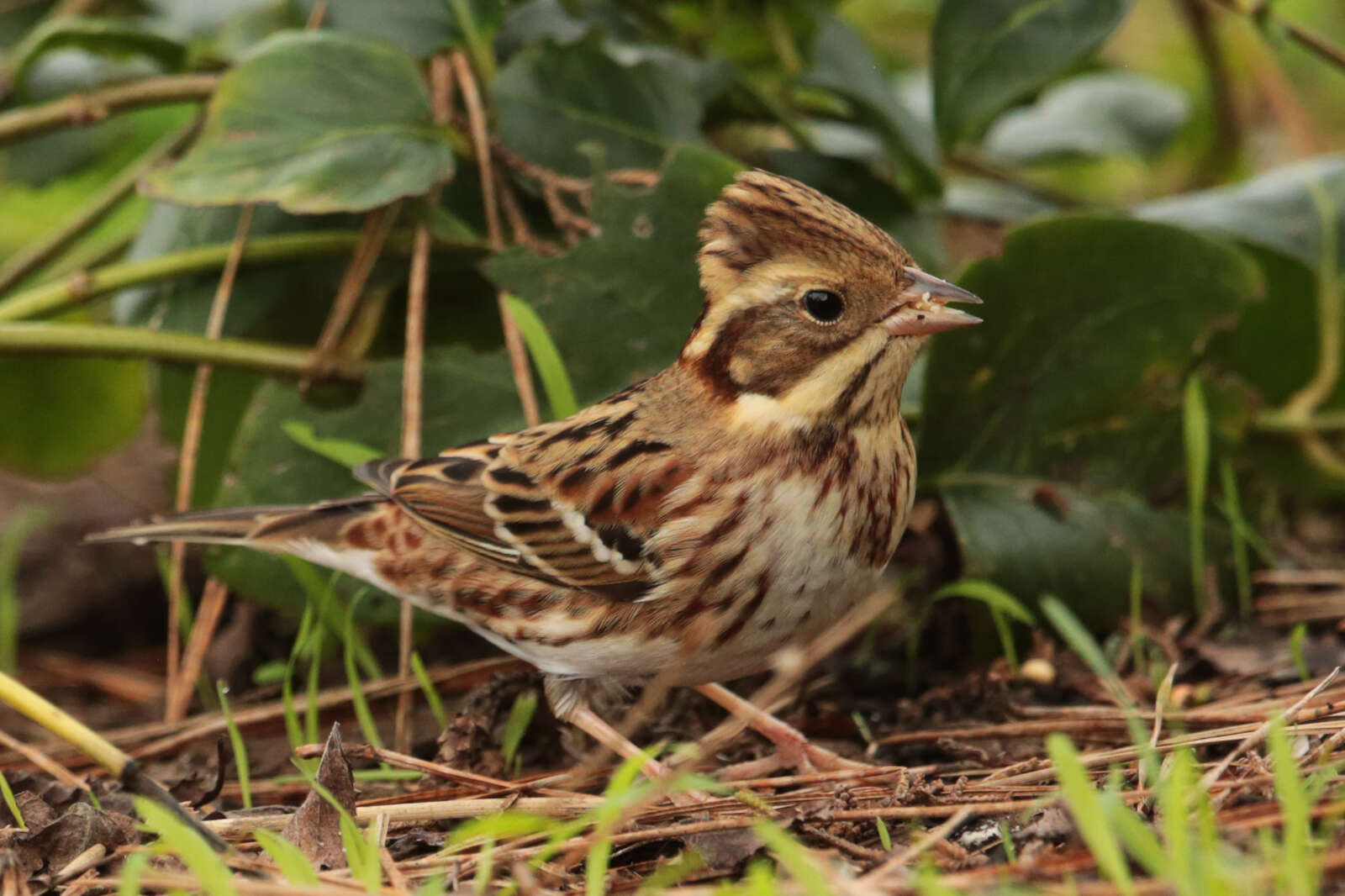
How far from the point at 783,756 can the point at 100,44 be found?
3288mm

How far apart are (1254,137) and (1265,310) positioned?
395cm

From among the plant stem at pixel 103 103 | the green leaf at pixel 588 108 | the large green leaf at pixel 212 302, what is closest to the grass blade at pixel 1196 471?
the green leaf at pixel 588 108

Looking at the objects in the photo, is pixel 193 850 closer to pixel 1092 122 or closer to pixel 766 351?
pixel 766 351

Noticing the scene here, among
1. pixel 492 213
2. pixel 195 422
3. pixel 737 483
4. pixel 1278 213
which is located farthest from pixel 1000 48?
pixel 195 422

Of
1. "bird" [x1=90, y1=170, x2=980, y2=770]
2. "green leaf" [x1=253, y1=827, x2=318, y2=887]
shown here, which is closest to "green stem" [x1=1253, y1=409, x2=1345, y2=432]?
"bird" [x1=90, y1=170, x2=980, y2=770]

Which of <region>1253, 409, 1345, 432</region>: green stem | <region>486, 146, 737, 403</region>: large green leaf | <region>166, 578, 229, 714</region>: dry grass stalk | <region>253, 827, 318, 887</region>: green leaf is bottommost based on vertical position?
<region>166, 578, 229, 714</region>: dry grass stalk

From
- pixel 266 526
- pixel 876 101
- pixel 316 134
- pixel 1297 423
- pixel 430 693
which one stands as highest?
pixel 876 101

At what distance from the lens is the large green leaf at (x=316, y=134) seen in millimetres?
4168

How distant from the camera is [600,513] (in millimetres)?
3686

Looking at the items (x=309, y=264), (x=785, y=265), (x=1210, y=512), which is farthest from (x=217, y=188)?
(x=1210, y=512)

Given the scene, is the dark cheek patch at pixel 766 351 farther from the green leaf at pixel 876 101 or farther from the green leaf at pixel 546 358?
the green leaf at pixel 876 101

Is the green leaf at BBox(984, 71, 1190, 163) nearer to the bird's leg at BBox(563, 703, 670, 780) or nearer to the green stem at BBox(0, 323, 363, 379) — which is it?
the green stem at BBox(0, 323, 363, 379)

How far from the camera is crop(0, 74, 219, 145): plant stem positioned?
494 cm

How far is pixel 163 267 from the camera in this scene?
15.1ft
